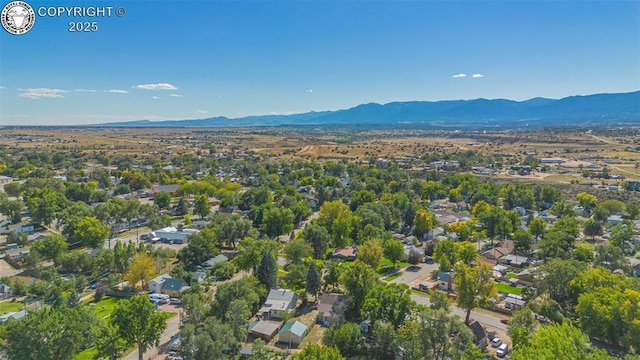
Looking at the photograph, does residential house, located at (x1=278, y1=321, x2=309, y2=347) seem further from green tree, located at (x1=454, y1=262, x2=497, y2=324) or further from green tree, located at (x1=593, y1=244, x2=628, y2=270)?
green tree, located at (x1=593, y1=244, x2=628, y2=270)

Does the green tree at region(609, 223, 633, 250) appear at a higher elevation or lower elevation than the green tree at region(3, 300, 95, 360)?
lower

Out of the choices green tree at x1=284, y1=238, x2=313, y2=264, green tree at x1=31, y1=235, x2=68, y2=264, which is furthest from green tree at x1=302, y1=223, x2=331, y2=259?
→ green tree at x1=31, y1=235, x2=68, y2=264

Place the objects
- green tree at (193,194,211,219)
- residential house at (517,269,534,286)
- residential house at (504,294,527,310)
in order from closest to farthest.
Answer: residential house at (504,294,527,310)
residential house at (517,269,534,286)
green tree at (193,194,211,219)

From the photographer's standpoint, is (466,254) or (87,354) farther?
(466,254)

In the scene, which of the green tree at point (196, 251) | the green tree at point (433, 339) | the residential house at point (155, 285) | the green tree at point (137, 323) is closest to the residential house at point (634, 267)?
the green tree at point (433, 339)

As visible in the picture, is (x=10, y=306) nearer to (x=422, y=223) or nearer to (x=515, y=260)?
(x=422, y=223)

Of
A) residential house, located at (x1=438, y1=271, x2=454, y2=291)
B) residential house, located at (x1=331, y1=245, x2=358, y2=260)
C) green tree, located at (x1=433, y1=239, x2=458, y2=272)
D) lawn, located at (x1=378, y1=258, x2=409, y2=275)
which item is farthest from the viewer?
residential house, located at (x1=331, y1=245, x2=358, y2=260)

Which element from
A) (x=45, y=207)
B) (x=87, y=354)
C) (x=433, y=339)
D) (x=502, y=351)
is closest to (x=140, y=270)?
(x=87, y=354)
